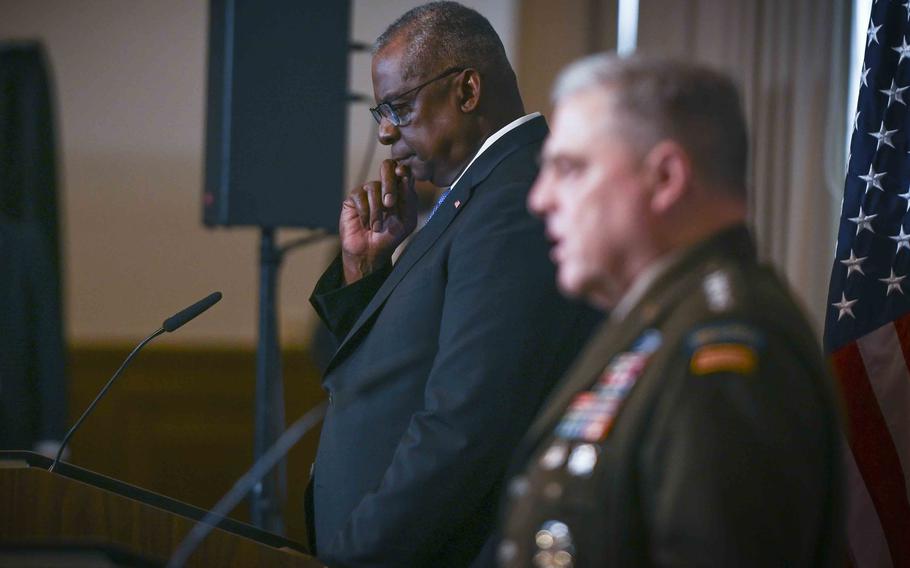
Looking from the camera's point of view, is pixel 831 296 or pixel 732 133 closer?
pixel 732 133

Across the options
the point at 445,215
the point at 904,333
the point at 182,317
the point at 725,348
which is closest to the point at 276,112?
the point at 445,215

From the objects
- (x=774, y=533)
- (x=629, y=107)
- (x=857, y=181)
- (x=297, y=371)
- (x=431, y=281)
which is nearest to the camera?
(x=774, y=533)

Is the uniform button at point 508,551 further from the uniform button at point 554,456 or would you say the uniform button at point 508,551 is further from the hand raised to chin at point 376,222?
the hand raised to chin at point 376,222

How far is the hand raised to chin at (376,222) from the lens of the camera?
2.37 meters

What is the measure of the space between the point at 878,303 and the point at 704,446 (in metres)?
1.65

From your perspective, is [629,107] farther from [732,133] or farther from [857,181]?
[857,181]

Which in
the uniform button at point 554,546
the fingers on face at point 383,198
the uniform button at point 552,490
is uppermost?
the fingers on face at point 383,198

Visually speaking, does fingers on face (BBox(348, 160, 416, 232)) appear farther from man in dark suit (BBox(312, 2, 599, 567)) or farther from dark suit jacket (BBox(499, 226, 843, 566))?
dark suit jacket (BBox(499, 226, 843, 566))

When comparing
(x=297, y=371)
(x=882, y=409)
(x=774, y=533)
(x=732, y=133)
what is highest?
(x=732, y=133)

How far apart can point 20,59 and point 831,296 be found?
11.0ft

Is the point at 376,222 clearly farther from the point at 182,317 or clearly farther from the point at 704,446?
the point at 704,446

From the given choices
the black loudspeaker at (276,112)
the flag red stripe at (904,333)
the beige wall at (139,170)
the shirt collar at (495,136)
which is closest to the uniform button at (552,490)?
the shirt collar at (495,136)

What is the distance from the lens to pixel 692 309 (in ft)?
3.66

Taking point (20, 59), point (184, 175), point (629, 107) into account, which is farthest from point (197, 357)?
point (629, 107)
